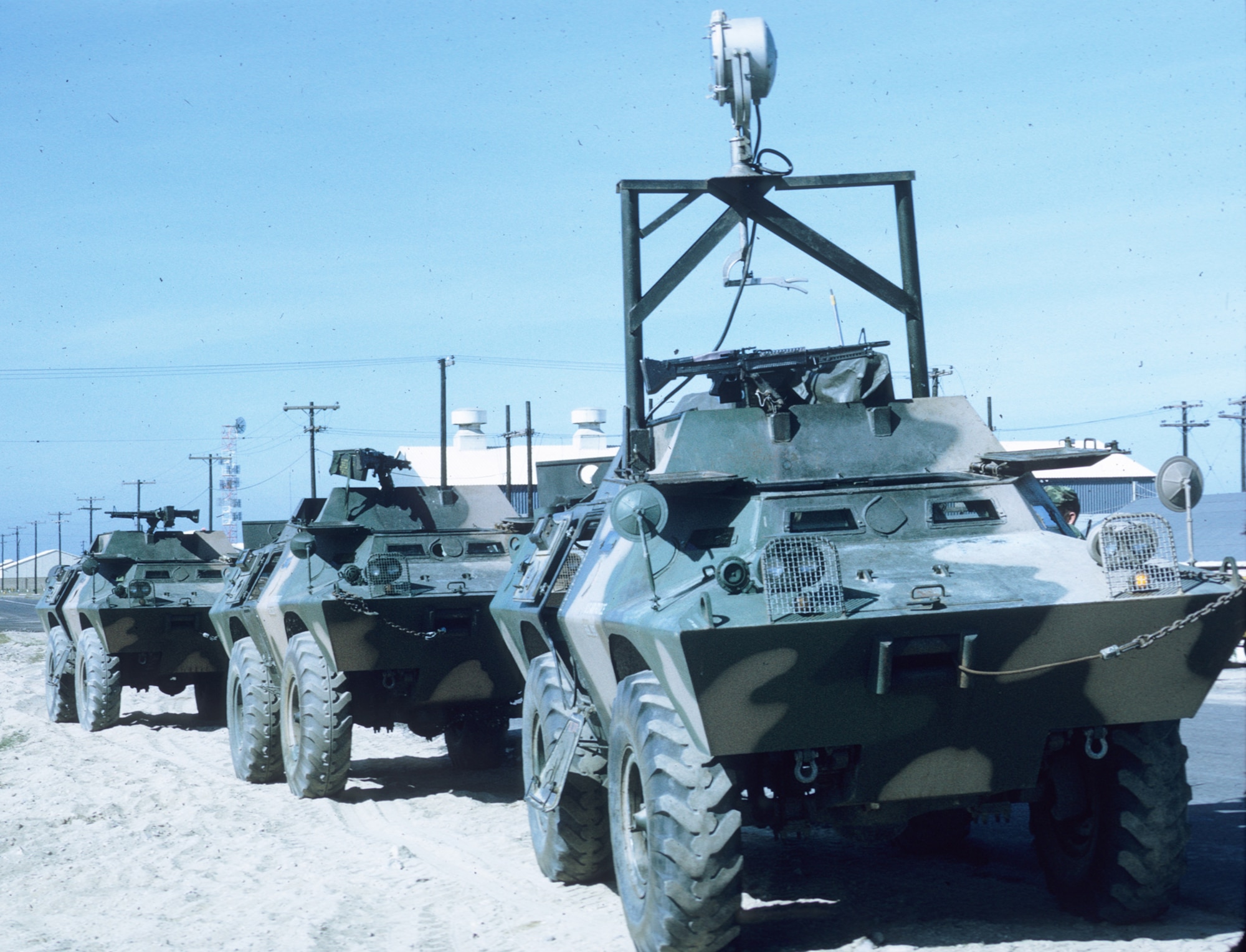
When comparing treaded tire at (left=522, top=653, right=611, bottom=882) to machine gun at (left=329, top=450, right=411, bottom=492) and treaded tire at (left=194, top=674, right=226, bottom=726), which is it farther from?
treaded tire at (left=194, top=674, right=226, bottom=726)

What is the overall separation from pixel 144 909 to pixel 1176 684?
505cm

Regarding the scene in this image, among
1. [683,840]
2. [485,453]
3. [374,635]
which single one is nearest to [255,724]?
[374,635]

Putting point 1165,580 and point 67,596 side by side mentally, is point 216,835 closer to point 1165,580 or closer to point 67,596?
point 1165,580

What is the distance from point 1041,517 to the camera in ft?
21.3

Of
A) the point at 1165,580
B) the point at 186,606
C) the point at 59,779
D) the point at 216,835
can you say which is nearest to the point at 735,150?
the point at 1165,580

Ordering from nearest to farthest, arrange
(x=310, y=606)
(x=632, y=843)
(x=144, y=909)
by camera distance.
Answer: (x=632, y=843) < (x=144, y=909) < (x=310, y=606)

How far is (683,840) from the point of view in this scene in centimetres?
539

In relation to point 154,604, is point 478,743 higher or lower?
lower

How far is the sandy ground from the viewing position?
617 cm

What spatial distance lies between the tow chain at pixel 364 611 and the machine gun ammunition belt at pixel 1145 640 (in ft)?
18.9

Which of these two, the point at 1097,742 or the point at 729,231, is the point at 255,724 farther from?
the point at 1097,742

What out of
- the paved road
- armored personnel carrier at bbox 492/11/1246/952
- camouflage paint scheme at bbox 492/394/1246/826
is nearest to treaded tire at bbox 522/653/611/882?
armored personnel carrier at bbox 492/11/1246/952

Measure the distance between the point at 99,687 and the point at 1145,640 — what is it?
529 inches

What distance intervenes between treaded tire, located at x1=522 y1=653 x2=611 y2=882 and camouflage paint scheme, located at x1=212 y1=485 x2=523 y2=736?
2694 mm
